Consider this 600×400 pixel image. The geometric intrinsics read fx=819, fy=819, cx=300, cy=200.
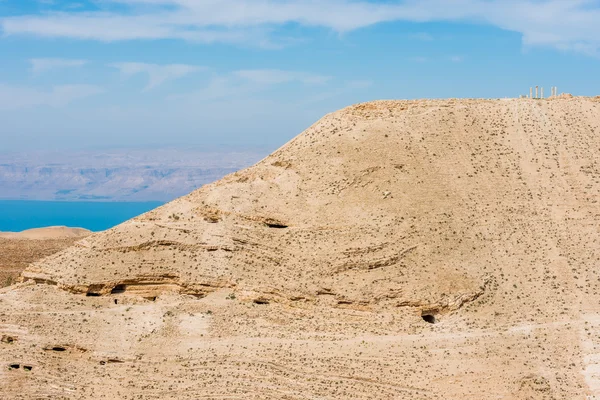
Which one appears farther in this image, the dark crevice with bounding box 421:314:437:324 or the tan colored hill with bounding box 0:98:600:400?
the dark crevice with bounding box 421:314:437:324

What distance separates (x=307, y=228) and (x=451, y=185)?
25.0 feet

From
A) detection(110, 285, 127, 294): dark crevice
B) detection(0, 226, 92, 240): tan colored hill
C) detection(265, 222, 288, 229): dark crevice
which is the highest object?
detection(265, 222, 288, 229): dark crevice

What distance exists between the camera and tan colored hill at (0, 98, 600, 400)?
3228 centimetres

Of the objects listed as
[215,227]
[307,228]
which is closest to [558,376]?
[307,228]

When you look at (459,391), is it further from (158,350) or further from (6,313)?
(6,313)

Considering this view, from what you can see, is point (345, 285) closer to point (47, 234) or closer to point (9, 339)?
point (9, 339)

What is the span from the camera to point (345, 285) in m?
35.2

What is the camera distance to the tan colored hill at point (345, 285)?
32281mm

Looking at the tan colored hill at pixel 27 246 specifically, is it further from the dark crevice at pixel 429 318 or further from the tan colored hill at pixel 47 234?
the dark crevice at pixel 429 318

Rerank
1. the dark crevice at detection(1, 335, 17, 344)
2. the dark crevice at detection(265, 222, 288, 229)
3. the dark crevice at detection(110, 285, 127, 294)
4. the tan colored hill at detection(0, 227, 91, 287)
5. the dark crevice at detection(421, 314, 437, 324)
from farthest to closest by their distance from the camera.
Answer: the tan colored hill at detection(0, 227, 91, 287) < the dark crevice at detection(265, 222, 288, 229) < the dark crevice at detection(110, 285, 127, 294) < the dark crevice at detection(421, 314, 437, 324) < the dark crevice at detection(1, 335, 17, 344)

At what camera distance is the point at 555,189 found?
40.3 metres

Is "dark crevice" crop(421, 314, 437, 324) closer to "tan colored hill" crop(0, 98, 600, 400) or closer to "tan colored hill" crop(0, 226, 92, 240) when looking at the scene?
"tan colored hill" crop(0, 98, 600, 400)

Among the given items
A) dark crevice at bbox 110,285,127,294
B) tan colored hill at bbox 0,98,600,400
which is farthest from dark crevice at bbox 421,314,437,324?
dark crevice at bbox 110,285,127,294

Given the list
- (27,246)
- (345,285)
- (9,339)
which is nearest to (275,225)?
(345,285)
